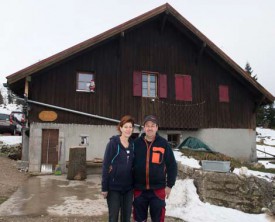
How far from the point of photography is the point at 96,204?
22.0 feet

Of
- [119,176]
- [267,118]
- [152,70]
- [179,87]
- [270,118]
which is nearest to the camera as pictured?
[119,176]

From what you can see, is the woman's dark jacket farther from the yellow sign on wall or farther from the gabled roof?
the yellow sign on wall

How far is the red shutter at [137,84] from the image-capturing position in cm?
1390

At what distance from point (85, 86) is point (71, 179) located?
4.44m

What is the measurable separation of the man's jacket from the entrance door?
908cm

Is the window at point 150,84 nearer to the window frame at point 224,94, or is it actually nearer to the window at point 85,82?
the window at point 85,82

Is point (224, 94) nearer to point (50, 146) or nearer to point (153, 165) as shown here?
point (50, 146)

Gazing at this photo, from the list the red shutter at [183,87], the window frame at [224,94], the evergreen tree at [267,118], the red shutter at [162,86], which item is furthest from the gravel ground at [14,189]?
the evergreen tree at [267,118]

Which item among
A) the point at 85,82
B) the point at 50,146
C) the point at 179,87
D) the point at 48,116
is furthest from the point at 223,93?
the point at 50,146

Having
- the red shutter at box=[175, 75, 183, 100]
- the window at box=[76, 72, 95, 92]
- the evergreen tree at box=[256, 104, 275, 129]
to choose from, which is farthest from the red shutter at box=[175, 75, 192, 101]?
the evergreen tree at box=[256, 104, 275, 129]

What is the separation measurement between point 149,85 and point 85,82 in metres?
3.11

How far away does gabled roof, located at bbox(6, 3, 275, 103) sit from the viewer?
11555mm

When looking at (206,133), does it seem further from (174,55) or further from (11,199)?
(11,199)

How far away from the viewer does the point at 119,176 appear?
12.8 feet
